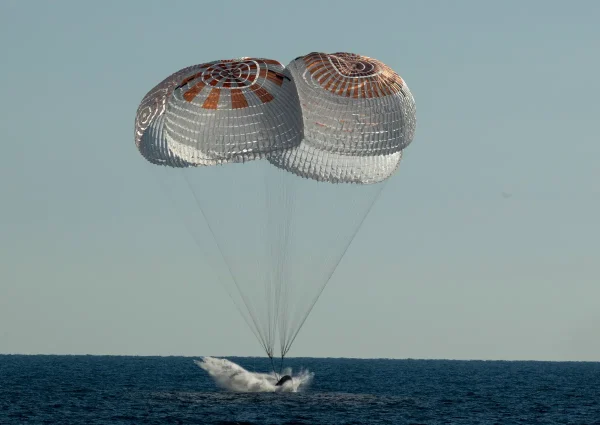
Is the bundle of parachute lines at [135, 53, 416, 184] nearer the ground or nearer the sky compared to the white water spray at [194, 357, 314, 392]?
nearer the sky

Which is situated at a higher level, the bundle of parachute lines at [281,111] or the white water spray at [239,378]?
the bundle of parachute lines at [281,111]

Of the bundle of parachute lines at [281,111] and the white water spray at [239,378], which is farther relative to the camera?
the white water spray at [239,378]

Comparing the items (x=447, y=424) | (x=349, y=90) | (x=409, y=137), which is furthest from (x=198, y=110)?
(x=447, y=424)

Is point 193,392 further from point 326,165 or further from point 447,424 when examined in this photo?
point 326,165

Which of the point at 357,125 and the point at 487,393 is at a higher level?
the point at 357,125

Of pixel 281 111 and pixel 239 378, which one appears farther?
pixel 239 378

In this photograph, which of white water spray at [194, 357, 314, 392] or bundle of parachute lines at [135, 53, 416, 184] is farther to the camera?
white water spray at [194, 357, 314, 392]

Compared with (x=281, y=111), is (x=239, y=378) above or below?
below

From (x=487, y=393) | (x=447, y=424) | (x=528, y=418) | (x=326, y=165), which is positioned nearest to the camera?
(x=326, y=165)
